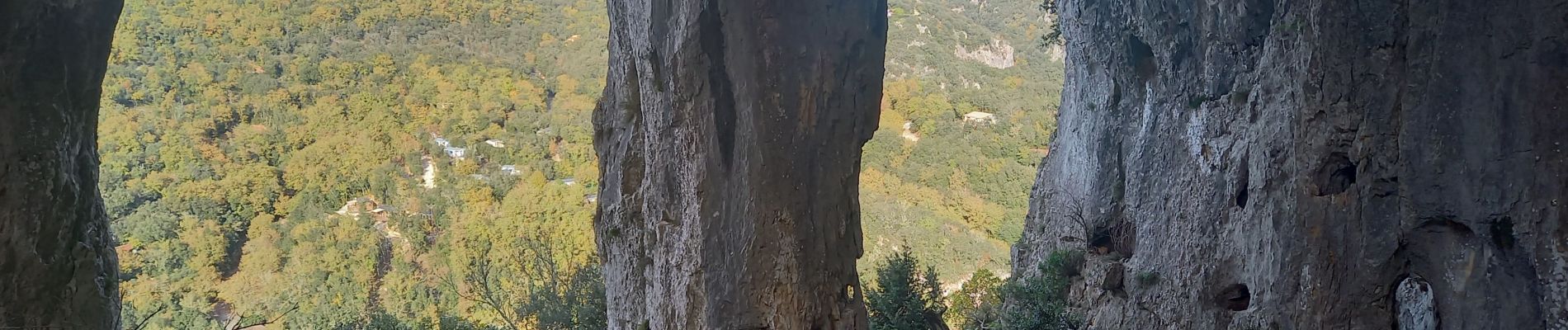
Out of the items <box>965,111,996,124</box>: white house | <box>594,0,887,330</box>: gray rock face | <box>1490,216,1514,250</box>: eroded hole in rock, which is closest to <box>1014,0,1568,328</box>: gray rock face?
<box>1490,216,1514,250</box>: eroded hole in rock

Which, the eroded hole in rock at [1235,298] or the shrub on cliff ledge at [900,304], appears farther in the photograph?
the shrub on cliff ledge at [900,304]

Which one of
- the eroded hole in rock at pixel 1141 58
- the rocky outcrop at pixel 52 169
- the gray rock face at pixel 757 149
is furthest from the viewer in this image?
the eroded hole in rock at pixel 1141 58

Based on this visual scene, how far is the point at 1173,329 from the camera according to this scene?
443 inches

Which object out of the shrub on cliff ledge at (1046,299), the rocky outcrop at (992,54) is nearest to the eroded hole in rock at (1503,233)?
the shrub on cliff ledge at (1046,299)

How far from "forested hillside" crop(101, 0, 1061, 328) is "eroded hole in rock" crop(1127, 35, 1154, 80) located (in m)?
22.7

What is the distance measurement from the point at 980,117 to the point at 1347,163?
148 feet

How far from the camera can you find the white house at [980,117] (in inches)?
2039

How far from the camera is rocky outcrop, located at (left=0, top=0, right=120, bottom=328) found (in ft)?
12.4

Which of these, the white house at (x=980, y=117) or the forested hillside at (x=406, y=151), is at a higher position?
the white house at (x=980, y=117)

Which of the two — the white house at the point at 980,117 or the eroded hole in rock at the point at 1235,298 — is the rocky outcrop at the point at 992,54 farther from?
the eroded hole in rock at the point at 1235,298

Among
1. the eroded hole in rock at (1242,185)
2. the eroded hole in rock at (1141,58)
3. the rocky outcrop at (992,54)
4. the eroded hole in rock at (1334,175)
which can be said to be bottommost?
the eroded hole in rock at (1242,185)

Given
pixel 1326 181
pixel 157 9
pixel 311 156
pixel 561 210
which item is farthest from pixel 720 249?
pixel 157 9

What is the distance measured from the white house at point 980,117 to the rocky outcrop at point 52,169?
1969 inches

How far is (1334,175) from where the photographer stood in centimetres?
838
